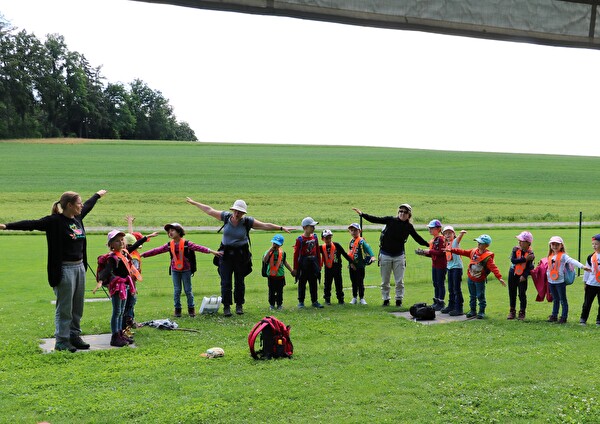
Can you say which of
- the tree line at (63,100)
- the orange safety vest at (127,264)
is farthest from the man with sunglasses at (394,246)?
the tree line at (63,100)

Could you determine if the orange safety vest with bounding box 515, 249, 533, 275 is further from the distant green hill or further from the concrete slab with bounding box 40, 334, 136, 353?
the distant green hill

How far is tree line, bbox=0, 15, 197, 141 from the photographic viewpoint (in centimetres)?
8788

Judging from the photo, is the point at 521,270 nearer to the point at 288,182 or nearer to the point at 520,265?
the point at 520,265

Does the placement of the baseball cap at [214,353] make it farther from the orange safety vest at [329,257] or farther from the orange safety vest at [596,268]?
the orange safety vest at [596,268]

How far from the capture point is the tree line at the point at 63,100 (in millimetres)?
87875

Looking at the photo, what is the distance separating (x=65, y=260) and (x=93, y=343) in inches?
62.1

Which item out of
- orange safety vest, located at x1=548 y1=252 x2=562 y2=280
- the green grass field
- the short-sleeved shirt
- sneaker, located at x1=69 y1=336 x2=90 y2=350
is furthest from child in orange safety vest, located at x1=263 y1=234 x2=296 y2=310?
orange safety vest, located at x1=548 y1=252 x2=562 y2=280

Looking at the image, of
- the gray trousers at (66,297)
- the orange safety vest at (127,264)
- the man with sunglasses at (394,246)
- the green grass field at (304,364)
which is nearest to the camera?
the green grass field at (304,364)

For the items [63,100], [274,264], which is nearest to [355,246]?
[274,264]

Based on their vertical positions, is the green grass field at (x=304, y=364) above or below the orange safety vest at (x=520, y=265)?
below

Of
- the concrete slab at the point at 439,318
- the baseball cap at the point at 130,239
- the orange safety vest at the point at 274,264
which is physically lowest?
the concrete slab at the point at 439,318

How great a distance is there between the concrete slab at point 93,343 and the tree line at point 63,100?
73587mm

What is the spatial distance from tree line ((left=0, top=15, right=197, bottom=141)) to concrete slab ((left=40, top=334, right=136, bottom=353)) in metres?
73.6

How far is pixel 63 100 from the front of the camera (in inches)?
3957
